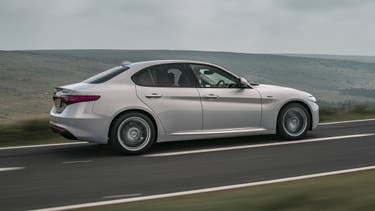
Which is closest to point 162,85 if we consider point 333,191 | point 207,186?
point 207,186

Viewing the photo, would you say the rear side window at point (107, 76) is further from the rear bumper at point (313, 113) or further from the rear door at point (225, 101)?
Answer: the rear bumper at point (313, 113)

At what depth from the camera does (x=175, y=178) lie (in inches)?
318

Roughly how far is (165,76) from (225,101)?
1.09 m

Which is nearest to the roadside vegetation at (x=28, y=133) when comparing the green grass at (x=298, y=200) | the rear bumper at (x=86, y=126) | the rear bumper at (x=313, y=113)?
Result: the rear bumper at (x=86, y=126)

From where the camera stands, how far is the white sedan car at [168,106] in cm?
980

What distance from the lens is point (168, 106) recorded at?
1019cm

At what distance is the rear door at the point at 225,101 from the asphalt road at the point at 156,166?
0.42 m

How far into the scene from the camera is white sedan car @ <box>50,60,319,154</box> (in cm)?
980

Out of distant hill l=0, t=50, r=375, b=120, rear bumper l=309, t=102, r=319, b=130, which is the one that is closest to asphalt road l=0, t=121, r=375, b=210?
rear bumper l=309, t=102, r=319, b=130

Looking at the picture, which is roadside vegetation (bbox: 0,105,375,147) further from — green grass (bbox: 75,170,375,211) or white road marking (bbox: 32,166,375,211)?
green grass (bbox: 75,170,375,211)

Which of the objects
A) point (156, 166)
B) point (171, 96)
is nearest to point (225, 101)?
point (171, 96)

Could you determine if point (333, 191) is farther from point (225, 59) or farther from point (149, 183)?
point (225, 59)

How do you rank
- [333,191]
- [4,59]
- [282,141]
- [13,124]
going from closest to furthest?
[333,191] → [282,141] → [13,124] → [4,59]

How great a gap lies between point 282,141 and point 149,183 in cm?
404
